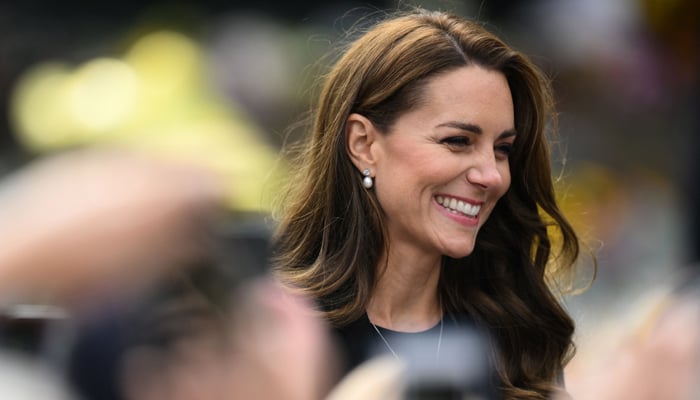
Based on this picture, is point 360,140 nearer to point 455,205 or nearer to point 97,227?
point 455,205

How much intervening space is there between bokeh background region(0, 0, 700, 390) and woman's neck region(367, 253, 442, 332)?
132 centimetres

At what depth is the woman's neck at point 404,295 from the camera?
6.06 ft

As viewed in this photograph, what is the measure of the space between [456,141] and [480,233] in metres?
0.31

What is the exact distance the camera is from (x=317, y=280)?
1.81 meters

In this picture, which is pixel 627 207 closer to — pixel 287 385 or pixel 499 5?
pixel 499 5

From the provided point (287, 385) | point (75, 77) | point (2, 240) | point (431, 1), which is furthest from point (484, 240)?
point (75, 77)

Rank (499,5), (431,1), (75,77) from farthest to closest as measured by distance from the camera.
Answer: (499,5) < (75,77) < (431,1)

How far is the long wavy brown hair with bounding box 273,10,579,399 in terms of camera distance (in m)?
1.79

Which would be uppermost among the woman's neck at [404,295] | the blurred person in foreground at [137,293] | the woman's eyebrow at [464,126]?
the woman's eyebrow at [464,126]

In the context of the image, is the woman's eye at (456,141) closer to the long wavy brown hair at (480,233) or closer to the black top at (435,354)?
the long wavy brown hair at (480,233)

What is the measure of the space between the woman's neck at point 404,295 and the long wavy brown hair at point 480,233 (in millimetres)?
26

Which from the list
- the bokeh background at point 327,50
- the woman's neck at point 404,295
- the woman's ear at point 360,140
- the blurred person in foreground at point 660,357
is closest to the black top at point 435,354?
the woman's neck at point 404,295

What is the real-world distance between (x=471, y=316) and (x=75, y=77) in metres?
2.13

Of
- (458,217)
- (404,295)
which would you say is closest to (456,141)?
(458,217)
